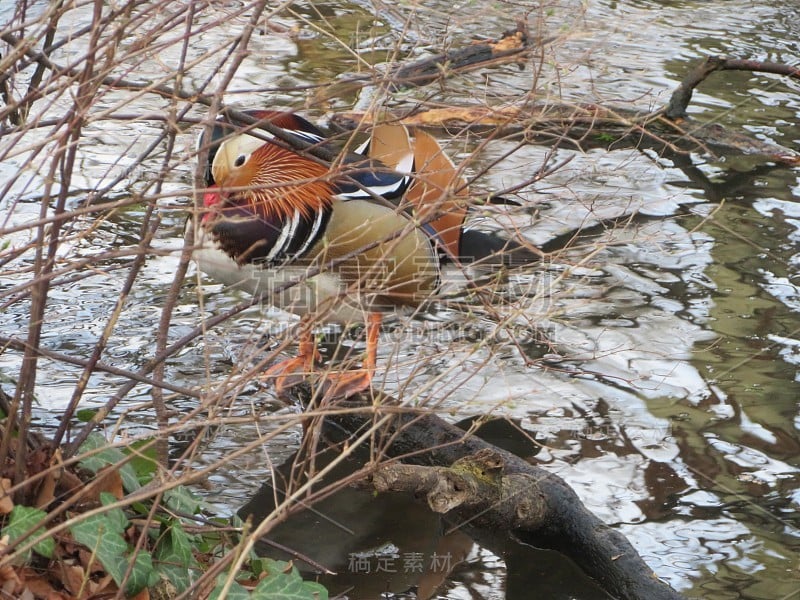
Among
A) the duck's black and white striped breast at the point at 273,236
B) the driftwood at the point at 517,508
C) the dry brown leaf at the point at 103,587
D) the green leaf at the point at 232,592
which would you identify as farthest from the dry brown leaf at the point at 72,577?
the duck's black and white striped breast at the point at 273,236

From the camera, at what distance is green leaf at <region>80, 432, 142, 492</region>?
2059 millimetres

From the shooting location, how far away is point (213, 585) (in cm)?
192

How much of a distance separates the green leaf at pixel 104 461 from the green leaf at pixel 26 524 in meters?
0.23

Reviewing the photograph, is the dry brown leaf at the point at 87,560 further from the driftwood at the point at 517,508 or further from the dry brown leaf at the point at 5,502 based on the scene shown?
the driftwood at the point at 517,508

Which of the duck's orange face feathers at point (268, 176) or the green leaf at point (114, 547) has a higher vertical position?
the duck's orange face feathers at point (268, 176)

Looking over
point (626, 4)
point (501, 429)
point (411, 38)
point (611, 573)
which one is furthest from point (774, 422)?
point (626, 4)

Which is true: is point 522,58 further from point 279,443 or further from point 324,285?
point 279,443

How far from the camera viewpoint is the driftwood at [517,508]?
242cm

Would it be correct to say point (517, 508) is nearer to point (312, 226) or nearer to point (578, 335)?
point (312, 226)

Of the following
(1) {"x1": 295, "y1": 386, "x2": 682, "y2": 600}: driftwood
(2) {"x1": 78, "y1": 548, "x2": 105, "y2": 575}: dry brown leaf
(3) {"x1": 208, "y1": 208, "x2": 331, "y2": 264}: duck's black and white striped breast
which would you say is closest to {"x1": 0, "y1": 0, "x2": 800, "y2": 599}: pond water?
(1) {"x1": 295, "y1": 386, "x2": 682, "y2": 600}: driftwood

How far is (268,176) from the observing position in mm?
3246

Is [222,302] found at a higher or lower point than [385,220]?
lower

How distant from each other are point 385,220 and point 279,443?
0.78 meters

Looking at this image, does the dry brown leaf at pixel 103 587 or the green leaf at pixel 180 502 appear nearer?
the dry brown leaf at pixel 103 587
